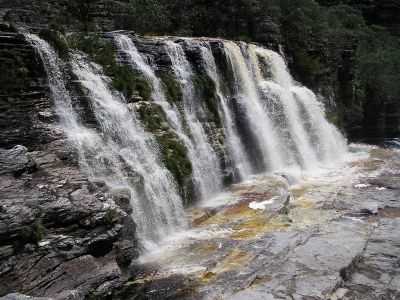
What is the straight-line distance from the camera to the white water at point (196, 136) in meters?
15.0

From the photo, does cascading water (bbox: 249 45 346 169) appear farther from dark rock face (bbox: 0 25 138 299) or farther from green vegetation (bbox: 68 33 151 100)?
dark rock face (bbox: 0 25 138 299)

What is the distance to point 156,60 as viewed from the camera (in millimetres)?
15883

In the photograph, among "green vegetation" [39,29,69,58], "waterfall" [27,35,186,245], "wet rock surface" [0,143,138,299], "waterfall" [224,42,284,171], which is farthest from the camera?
"waterfall" [224,42,284,171]

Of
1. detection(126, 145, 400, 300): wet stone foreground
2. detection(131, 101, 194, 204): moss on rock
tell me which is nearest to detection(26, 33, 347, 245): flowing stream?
detection(131, 101, 194, 204): moss on rock

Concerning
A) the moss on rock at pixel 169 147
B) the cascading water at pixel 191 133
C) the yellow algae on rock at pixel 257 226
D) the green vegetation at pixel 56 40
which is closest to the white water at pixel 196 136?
the cascading water at pixel 191 133

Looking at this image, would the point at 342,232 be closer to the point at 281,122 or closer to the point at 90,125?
the point at 90,125

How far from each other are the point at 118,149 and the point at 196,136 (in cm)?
387

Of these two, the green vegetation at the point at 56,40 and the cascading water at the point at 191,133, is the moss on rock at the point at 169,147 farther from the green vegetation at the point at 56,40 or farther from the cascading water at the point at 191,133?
the green vegetation at the point at 56,40

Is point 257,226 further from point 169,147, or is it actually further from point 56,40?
point 56,40

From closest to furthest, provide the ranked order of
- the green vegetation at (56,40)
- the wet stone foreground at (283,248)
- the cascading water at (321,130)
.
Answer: the wet stone foreground at (283,248) < the green vegetation at (56,40) < the cascading water at (321,130)

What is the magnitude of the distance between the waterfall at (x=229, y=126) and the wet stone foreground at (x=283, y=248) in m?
1.68

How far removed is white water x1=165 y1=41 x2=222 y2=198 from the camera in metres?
15.0

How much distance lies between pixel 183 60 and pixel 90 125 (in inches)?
228

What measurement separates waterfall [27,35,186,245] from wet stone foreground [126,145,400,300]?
0.80m
